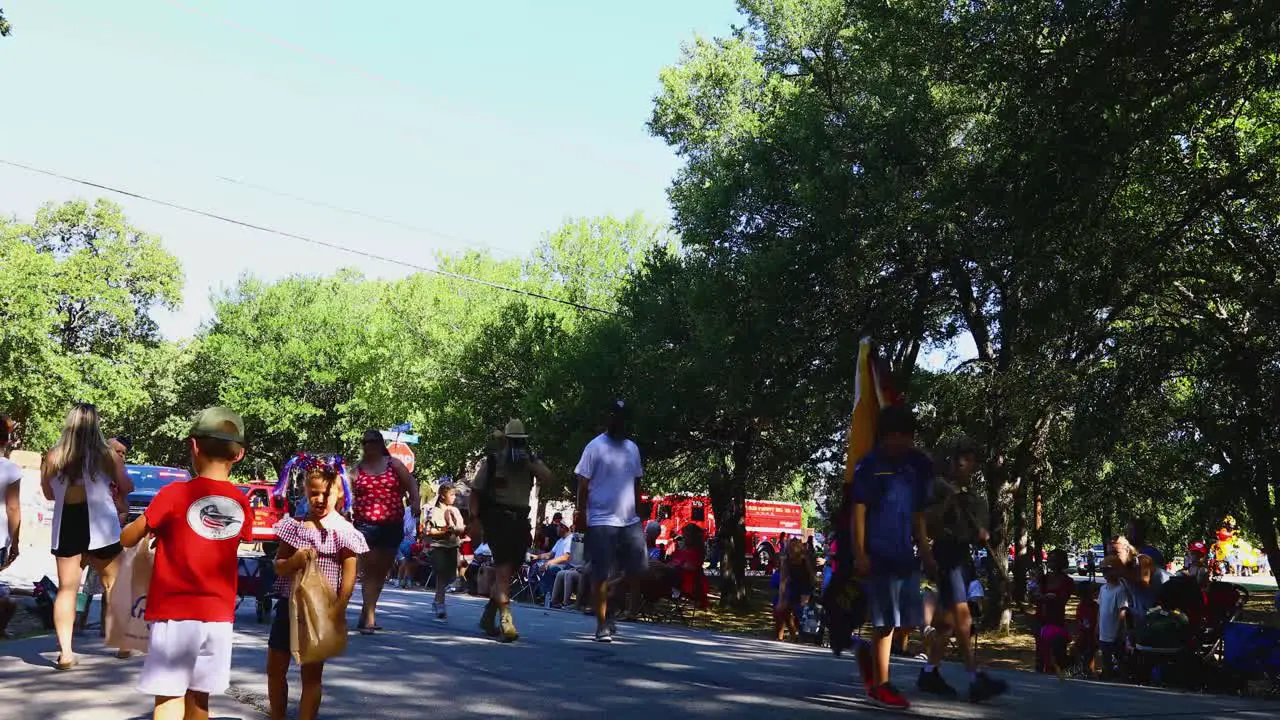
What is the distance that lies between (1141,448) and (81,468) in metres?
17.5

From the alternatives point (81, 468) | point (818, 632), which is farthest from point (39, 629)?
point (818, 632)

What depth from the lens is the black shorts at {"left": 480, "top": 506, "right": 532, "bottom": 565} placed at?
10.9 metres

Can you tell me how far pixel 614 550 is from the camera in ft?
35.3

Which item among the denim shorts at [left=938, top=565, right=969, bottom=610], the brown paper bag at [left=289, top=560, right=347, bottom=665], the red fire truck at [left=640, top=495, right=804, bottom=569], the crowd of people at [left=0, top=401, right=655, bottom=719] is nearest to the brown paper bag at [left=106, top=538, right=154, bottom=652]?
the crowd of people at [left=0, top=401, right=655, bottom=719]

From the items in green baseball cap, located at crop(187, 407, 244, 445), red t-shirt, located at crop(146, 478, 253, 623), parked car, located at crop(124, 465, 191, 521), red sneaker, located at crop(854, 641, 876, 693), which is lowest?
red sneaker, located at crop(854, 641, 876, 693)

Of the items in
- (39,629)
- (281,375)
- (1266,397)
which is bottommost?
(39,629)

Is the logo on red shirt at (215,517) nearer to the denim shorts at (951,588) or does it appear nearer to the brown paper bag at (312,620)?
the brown paper bag at (312,620)

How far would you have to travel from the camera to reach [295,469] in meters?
7.45

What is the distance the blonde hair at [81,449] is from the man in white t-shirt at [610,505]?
3.76 m

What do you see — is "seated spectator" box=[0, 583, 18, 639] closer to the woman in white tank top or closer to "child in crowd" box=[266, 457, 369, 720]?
the woman in white tank top

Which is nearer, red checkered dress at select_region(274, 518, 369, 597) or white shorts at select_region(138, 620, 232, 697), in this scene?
white shorts at select_region(138, 620, 232, 697)

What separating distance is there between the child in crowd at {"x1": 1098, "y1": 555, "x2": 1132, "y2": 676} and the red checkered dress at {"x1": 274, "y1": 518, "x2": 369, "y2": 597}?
885cm

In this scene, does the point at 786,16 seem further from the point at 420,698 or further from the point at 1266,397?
the point at 420,698

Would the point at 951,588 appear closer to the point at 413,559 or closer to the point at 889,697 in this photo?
the point at 889,697
